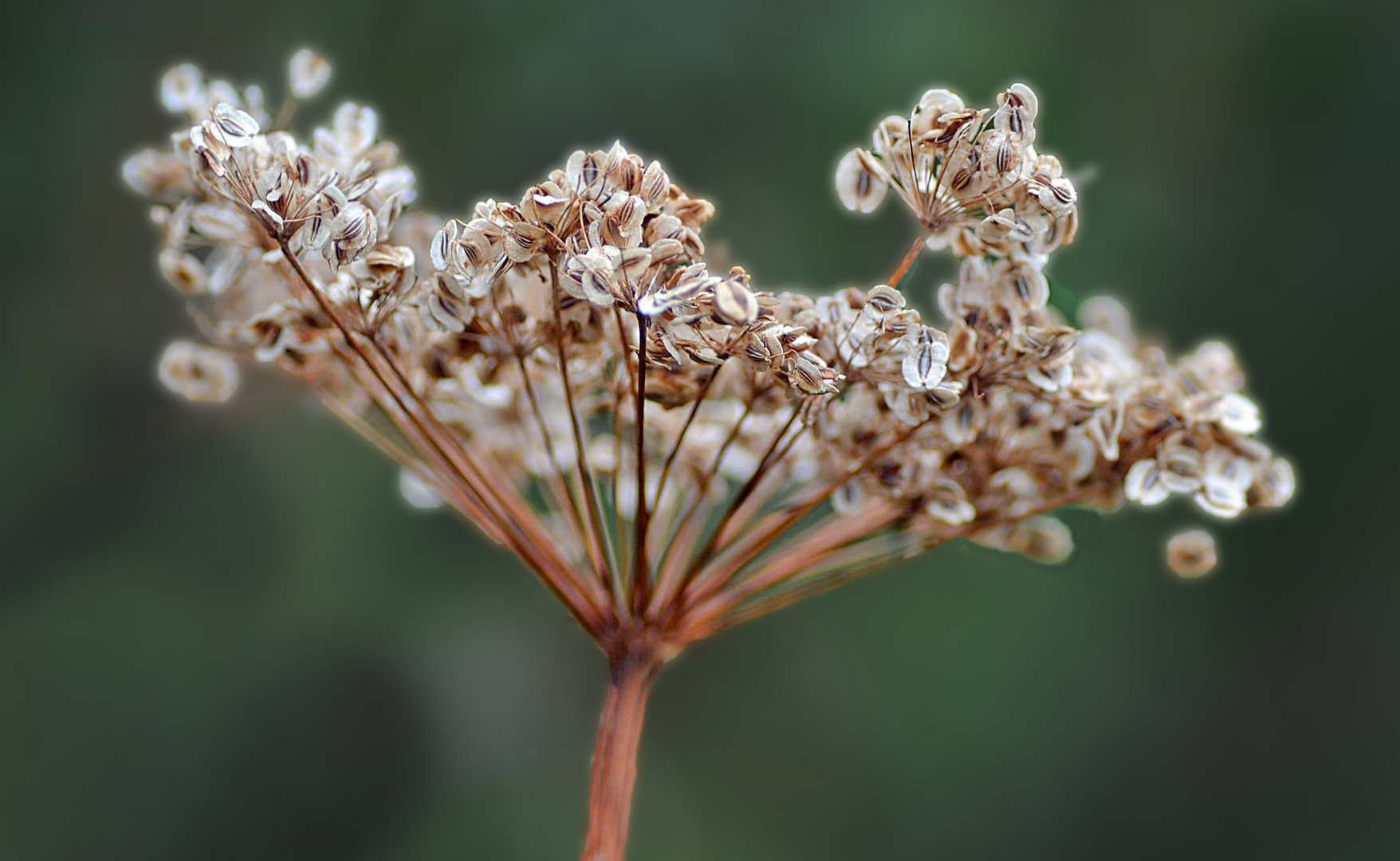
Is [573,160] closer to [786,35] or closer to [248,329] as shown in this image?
[248,329]

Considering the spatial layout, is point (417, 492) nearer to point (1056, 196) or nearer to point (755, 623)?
point (1056, 196)

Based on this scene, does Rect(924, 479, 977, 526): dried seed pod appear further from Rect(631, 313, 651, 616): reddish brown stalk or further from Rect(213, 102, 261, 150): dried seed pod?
Rect(213, 102, 261, 150): dried seed pod

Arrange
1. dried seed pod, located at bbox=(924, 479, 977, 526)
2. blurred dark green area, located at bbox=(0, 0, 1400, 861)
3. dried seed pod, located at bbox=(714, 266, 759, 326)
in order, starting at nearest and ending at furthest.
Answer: dried seed pod, located at bbox=(714, 266, 759, 326) → dried seed pod, located at bbox=(924, 479, 977, 526) → blurred dark green area, located at bbox=(0, 0, 1400, 861)

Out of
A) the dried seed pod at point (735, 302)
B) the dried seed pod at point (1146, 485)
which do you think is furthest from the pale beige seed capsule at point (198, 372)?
the dried seed pod at point (1146, 485)

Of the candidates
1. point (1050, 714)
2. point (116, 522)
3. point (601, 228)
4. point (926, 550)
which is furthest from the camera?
point (1050, 714)

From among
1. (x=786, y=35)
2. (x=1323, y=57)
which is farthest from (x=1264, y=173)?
(x=786, y=35)

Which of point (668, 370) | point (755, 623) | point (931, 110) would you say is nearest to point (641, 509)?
point (668, 370)

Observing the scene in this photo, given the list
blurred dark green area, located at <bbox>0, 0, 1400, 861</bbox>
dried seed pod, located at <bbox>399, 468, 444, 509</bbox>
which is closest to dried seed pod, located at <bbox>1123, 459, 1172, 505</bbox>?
dried seed pod, located at <bbox>399, 468, 444, 509</bbox>
